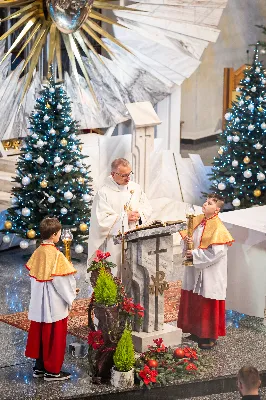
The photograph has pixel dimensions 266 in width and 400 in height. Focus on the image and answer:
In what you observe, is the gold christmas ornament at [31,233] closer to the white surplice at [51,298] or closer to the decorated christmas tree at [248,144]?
the decorated christmas tree at [248,144]

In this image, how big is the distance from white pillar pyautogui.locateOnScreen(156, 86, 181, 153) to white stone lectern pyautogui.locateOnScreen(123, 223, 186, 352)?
7470 mm

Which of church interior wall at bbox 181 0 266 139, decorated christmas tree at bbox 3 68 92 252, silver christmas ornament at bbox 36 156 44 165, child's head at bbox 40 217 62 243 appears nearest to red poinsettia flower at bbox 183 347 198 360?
child's head at bbox 40 217 62 243

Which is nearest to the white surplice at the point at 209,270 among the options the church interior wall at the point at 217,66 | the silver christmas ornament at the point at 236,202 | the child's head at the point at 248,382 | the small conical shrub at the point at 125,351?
the small conical shrub at the point at 125,351

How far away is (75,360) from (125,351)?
953mm

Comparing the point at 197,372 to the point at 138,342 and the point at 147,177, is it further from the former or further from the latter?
the point at 147,177

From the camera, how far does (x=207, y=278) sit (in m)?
9.45

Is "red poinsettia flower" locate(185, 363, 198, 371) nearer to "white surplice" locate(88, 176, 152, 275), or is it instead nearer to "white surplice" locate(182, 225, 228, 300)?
"white surplice" locate(182, 225, 228, 300)

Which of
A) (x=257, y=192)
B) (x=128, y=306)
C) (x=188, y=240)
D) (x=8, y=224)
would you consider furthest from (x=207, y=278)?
(x=257, y=192)

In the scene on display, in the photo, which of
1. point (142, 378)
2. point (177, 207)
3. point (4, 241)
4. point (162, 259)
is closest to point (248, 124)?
point (177, 207)

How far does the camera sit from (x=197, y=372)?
8969mm

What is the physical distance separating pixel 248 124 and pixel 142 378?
6.53m

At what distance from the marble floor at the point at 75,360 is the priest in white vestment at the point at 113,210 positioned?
3.17ft

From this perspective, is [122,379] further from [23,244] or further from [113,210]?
[23,244]

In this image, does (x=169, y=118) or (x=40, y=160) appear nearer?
(x=40, y=160)
